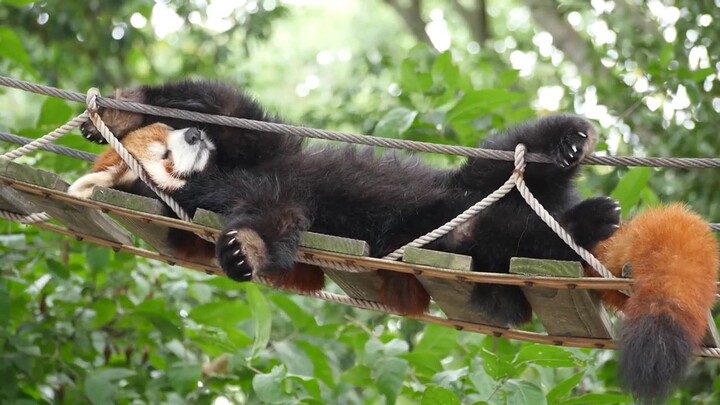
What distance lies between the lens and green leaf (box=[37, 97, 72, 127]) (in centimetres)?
439

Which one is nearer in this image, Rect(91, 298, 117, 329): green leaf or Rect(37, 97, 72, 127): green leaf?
Rect(37, 97, 72, 127): green leaf

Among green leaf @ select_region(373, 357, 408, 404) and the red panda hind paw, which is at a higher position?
the red panda hind paw

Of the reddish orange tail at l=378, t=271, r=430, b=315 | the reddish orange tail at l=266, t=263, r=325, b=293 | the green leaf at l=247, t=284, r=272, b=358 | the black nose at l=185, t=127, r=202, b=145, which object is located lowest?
the green leaf at l=247, t=284, r=272, b=358

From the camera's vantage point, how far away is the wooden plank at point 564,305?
3.00 meters

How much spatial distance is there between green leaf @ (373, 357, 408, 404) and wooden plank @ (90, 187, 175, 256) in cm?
103

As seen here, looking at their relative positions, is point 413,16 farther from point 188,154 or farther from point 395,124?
point 188,154

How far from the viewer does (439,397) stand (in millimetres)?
3365

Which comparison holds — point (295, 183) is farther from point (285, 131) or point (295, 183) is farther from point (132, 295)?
point (132, 295)

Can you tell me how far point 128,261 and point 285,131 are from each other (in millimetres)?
1929

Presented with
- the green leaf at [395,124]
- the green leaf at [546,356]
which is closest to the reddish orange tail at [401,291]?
the green leaf at [546,356]

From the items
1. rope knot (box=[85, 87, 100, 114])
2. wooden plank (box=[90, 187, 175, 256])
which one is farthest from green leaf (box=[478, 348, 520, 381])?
rope knot (box=[85, 87, 100, 114])

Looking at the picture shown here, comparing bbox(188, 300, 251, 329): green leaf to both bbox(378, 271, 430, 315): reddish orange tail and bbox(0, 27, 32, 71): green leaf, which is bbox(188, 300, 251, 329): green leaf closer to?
bbox(378, 271, 430, 315): reddish orange tail

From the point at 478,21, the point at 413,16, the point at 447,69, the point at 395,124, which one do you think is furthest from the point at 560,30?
the point at 395,124

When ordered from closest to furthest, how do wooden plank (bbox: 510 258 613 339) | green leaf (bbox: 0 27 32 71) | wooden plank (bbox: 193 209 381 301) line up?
wooden plank (bbox: 510 258 613 339)
wooden plank (bbox: 193 209 381 301)
green leaf (bbox: 0 27 32 71)
